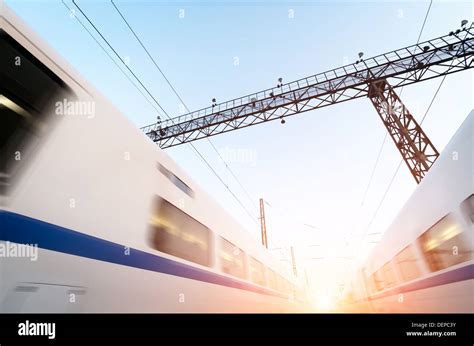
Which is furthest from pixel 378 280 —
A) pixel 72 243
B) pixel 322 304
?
pixel 322 304

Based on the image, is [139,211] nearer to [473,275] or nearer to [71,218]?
[71,218]

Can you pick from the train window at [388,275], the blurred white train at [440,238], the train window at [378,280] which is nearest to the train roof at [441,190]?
the blurred white train at [440,238]

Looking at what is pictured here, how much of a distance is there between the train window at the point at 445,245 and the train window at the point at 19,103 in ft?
12.6

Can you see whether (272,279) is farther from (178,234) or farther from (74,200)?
(74,200)

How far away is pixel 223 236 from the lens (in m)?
4.67

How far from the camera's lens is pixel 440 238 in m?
3.39

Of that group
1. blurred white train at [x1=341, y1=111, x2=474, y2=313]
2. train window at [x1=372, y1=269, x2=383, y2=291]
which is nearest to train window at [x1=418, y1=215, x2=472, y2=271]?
blurred white train at [x1=341, y1=111, x2=474, y2=313]

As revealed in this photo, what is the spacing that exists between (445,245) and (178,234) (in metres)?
3.11

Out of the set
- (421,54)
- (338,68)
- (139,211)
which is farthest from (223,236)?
(421,54)

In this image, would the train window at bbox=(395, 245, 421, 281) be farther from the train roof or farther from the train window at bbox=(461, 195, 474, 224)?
the train window at bbox=(461, 195, 474, 224)

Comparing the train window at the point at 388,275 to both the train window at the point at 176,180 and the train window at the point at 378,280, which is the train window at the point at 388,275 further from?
the train window at the point at 176,180

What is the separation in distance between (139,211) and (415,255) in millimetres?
4070

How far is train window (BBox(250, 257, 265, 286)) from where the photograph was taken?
6.03 metres

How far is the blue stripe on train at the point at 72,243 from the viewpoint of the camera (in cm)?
151
